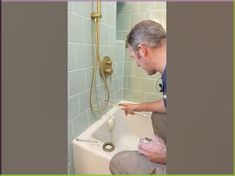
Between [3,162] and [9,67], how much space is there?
0.14 meters

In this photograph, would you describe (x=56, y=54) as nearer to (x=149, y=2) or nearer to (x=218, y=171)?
(x=218, y=171)

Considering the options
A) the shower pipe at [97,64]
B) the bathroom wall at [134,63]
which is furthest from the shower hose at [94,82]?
the bathroom wall at [134,63]

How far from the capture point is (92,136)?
1.35 meters

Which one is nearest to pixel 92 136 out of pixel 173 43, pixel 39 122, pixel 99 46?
pixel 99 46

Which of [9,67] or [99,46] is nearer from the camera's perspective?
[9,67]

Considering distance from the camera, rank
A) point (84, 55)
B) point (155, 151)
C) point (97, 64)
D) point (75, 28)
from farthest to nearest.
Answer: point (97, 64) < point (84, 55) < point (75, 28) < point (155, 151)

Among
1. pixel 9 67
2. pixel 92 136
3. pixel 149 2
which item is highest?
pixel 149 2

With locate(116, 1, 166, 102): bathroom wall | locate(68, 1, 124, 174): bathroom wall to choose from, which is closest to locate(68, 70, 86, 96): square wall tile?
locate(68, 1, 124, 174): bathroom wall

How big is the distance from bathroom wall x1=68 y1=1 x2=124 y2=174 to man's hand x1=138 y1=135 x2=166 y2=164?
45 centimetres

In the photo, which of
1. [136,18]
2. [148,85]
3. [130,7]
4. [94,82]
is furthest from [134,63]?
[94,82]

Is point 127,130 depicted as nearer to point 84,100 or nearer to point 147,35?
point 84,100

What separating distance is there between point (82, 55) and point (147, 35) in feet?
1.30

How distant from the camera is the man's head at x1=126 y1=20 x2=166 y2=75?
119cm

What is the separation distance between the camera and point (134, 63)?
186 centimetres
